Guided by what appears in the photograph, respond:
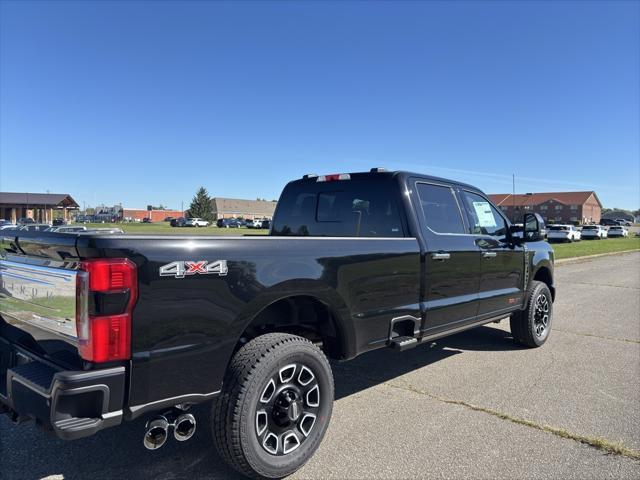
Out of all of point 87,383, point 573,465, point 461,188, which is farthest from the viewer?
point 461,188

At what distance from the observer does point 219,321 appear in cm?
259

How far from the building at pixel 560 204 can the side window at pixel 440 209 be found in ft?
361

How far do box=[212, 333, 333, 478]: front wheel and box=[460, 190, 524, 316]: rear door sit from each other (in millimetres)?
2438

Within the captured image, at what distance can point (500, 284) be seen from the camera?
17.1ft

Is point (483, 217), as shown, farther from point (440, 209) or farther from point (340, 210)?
point (340, 210)

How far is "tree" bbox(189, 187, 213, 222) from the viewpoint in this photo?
105812mm

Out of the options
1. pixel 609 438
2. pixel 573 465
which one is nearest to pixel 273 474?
pixel 573 465

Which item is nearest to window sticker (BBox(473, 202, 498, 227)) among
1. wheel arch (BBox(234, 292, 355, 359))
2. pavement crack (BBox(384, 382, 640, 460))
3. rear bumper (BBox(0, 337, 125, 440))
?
pavement crack (BBox(384, 382, 640, 460))

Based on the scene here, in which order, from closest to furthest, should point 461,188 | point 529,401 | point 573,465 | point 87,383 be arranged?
1. point 87,383
2. point 573,465
3. point 529,401
4. point 461,188

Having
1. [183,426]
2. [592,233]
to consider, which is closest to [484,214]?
[183,426]

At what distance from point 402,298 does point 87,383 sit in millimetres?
2371

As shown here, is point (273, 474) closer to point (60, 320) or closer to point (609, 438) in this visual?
point (60, 320)

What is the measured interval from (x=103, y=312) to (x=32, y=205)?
66808 mm

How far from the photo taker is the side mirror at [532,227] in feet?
18.0
